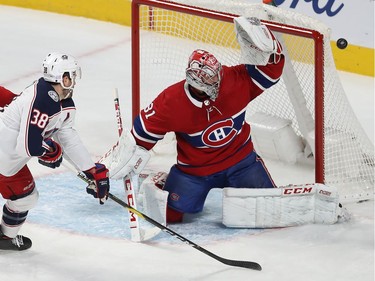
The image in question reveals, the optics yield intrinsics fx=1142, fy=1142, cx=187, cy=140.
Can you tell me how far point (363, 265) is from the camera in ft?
14.5

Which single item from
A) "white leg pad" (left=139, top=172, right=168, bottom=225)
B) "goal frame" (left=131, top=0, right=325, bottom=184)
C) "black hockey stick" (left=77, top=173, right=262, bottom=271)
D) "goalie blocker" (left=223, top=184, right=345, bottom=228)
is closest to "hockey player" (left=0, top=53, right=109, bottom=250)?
"black hockey stick" (left=77, top=173, right=262, bottom=271)

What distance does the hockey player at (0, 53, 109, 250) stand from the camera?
412 centimetres

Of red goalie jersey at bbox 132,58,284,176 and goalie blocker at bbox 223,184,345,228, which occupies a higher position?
red goalie jersey at bbox 132,58,284,176

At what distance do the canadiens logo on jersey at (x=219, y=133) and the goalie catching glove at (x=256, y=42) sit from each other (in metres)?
0.28

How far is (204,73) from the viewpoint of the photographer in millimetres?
4449

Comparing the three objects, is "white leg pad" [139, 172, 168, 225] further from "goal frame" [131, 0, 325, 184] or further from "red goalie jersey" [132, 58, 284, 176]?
"goal frame" [131, 0, 325, 184]

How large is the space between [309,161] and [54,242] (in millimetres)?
1453

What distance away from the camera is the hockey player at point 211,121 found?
4.54m

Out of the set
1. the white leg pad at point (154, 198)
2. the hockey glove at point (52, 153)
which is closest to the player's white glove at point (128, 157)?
the white leg pad at point (154, 198)

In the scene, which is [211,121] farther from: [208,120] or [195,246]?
[195,246]

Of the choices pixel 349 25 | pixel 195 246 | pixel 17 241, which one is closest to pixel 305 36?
pixel 195 246

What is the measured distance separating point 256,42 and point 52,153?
0.94 m

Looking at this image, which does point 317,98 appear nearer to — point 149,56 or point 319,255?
point 319,255

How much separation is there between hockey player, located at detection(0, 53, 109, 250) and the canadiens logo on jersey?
51 centimetres
